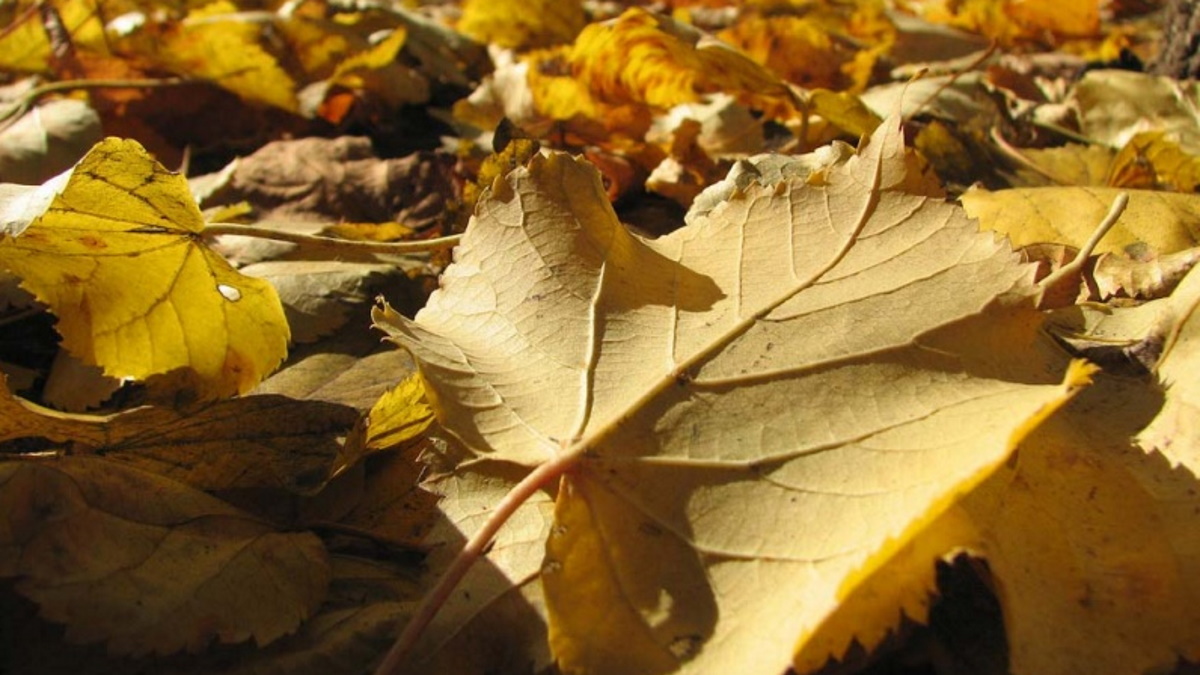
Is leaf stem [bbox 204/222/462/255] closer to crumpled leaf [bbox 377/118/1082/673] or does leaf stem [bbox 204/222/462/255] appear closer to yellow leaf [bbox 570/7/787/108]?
crumpled leaf [bbox 377/118/1082/673]

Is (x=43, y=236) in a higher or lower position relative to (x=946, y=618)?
higher

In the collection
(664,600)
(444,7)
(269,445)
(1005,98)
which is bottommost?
(444,7)

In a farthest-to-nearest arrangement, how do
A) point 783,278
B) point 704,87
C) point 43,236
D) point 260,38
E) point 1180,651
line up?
point 260,38 < point 704,87 < point 43,236 < point 783,278 < point 1180,651

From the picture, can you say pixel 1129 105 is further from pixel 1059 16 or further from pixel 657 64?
pixel 1059 16

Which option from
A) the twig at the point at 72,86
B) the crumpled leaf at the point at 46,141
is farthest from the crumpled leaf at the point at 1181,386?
the twig at the point at 72,86

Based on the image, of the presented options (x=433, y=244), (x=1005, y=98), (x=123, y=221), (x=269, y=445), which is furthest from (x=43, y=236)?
(x=1005, y=98)

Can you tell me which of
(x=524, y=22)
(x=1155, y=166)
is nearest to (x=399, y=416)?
(x=1155, y=166)

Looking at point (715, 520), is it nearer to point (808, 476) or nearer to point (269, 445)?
point (808, 476)

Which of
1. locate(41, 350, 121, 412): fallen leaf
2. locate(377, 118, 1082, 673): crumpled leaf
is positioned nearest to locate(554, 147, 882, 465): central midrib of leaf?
locate(377, 118, 1082, 673): crumpled leaf
